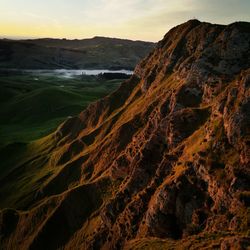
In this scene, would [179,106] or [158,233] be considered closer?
[158,233]

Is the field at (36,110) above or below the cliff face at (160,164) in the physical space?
below

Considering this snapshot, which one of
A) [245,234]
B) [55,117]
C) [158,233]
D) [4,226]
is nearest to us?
[245,234]

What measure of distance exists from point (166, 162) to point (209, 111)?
24.9ft

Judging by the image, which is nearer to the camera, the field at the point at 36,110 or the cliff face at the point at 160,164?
the cliff face at the point at 160,164

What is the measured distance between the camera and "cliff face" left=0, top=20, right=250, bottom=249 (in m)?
33.5

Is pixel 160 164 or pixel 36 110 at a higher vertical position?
pixel 160 164

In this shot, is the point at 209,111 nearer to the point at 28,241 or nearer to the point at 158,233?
the point at 158,233

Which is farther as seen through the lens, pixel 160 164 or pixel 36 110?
pixel 36 110

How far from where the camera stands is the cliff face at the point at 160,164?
1319 inches

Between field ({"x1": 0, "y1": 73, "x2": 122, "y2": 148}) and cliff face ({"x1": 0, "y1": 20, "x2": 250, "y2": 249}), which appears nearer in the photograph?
cliff face ({"x1": 0, "y1": 20, "x2": 250, "y2": 249})

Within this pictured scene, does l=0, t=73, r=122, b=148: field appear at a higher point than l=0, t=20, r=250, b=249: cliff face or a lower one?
lower

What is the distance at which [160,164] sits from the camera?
137ft

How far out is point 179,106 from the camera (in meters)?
50.7

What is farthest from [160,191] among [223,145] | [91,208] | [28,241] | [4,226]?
[4,226]
